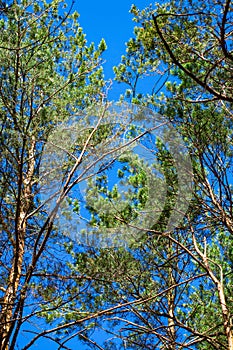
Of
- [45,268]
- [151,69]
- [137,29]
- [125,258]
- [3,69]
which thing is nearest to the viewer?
[3,69]

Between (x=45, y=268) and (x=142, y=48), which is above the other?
(x=142, y=48)

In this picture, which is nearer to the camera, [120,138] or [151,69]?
[120,138]

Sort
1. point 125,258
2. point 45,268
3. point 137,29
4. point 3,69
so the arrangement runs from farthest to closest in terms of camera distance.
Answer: point 137,29 → point 125,258 → point 45,268 → point 3,69

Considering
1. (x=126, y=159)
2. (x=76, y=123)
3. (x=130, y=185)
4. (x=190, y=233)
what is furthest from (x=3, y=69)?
(x=190, y=233)

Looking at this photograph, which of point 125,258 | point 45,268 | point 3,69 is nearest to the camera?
point 3,69

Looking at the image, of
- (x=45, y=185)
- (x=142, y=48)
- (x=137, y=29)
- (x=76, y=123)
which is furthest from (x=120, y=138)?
(x=137, y=29)

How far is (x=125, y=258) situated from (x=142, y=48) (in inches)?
108

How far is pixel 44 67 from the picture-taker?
5520 millimetres

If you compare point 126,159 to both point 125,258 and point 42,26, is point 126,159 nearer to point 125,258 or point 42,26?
point 125,258

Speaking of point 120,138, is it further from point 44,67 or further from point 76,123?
point 44,67

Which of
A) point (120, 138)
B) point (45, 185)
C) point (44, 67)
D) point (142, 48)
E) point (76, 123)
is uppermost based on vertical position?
point (142, 48)

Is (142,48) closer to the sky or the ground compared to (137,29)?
closer to the ground

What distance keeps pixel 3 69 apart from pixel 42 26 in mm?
1678

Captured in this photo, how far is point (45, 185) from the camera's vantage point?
15.9 ft
